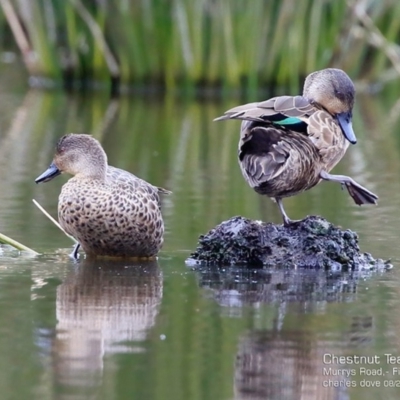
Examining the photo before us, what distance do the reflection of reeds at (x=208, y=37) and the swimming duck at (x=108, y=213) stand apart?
9195 mm

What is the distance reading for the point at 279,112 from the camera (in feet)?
19.7

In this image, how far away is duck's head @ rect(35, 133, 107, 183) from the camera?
6469mm

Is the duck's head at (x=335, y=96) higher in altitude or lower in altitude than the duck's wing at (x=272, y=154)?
higher

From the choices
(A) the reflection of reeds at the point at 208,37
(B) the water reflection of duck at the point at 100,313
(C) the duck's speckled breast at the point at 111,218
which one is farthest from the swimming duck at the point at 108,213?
(A) the reflection of reeds at the point at 208,37

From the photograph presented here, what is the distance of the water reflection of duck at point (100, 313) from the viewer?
167 inches

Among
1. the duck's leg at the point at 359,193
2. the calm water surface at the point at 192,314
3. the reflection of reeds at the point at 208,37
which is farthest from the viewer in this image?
the reflection of reeds at the point at 208,37

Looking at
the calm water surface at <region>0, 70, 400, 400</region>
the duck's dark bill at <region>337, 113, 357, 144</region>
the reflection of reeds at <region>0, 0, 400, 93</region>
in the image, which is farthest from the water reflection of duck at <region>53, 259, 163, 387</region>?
the reflection of reeds at <region>0, 0, 400, 93</region>

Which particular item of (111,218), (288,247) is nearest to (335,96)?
(288,247)

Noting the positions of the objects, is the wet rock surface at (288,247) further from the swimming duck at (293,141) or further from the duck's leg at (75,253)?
the duck's leg at (75,253)

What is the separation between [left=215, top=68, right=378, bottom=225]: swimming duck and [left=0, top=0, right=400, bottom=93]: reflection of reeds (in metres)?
9.07

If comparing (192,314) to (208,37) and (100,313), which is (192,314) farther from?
(208,37)

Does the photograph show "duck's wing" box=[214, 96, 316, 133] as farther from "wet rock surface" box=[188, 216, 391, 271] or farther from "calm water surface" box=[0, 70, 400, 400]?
"calm water surface" box=[0, 70, 400, 400]

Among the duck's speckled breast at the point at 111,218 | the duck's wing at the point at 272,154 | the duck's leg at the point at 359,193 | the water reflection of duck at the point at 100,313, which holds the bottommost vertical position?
the water reflection of duck at the point at 100,313

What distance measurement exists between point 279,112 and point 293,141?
19 centimetres
